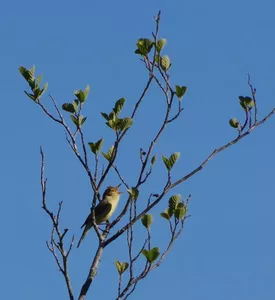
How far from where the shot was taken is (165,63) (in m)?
5.04

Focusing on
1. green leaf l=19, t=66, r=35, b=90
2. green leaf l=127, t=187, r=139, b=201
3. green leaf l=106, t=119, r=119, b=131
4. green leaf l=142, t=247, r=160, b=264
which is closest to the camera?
green leaf l=142, t=247, r=160, b=264

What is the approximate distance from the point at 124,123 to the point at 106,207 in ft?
13.7

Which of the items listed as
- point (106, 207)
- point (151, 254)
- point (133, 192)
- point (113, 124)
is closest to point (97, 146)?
point (113, 124)

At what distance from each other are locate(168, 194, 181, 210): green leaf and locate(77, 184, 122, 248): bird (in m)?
3.31

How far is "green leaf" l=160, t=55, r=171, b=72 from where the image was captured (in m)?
5.02

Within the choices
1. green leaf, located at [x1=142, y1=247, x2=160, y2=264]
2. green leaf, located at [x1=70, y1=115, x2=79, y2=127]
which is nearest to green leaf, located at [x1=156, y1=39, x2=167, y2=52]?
green leaf, located at [x1=70, y1=115, x2=79, y2=127]

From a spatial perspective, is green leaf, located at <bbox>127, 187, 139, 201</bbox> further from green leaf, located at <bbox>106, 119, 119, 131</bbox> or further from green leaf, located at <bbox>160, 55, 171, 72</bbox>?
green leaf, located at <bbox>160, 55, 171, 72</bbox>

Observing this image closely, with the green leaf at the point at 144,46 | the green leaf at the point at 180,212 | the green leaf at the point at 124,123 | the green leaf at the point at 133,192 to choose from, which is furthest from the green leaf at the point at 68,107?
the green leaf at the point at 180,212

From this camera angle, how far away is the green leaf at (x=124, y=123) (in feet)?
14.9

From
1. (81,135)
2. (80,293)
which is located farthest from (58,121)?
(80,293)

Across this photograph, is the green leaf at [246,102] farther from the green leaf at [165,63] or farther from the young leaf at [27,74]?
the young leaf at [27,74]

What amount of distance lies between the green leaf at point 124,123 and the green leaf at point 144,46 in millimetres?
757

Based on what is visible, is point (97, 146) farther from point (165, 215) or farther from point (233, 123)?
point (233, 123)

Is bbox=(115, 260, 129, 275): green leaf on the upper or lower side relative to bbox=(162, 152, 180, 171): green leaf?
lower
